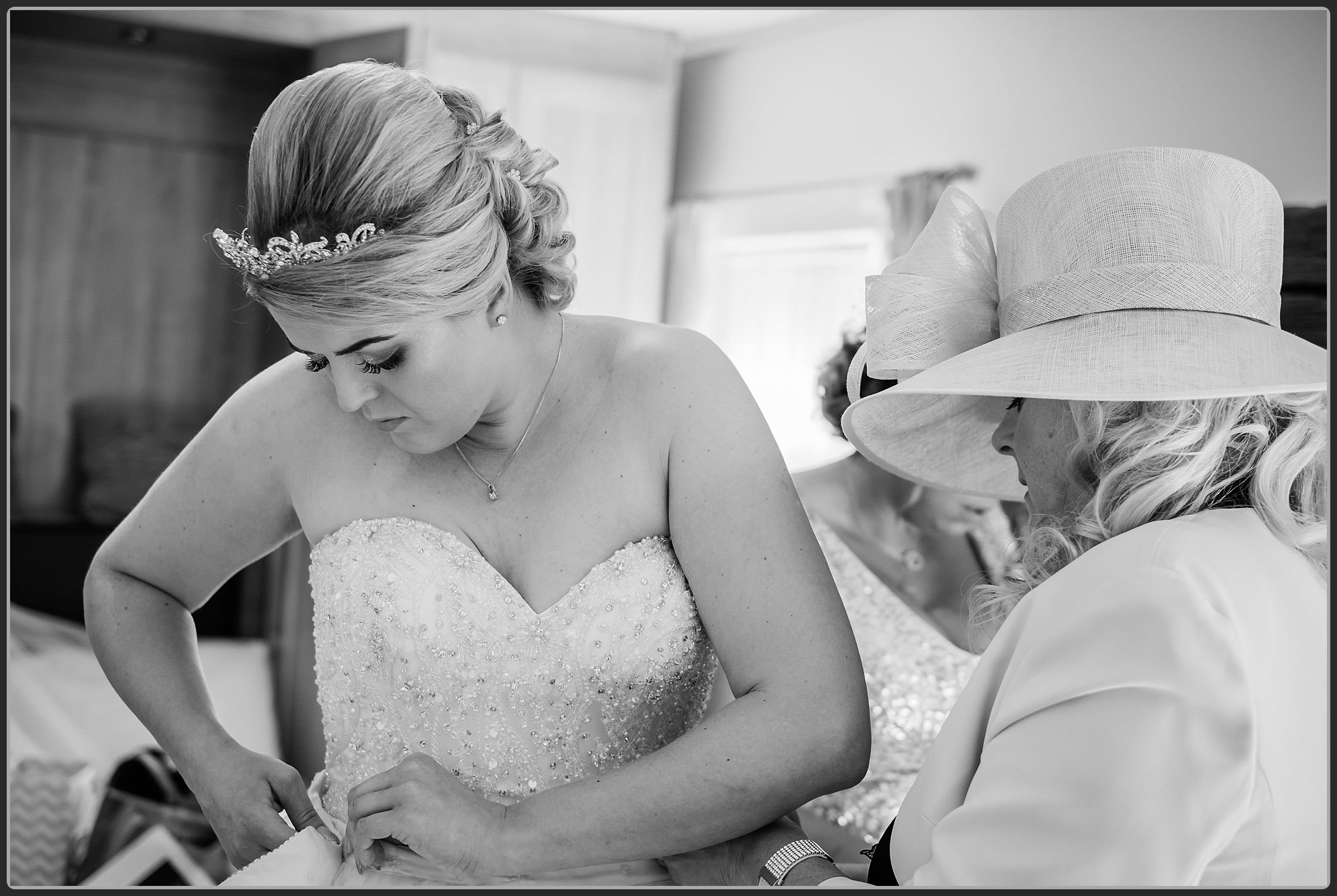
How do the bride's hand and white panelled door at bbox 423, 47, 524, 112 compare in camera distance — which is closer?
the bride's hand

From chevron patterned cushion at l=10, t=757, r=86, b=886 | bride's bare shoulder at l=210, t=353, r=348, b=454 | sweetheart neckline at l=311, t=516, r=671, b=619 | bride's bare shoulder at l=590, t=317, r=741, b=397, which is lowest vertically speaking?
chevron patterned cushion at l=10, t=757, r=86, b=886

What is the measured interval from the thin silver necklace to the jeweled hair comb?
364 millimetres

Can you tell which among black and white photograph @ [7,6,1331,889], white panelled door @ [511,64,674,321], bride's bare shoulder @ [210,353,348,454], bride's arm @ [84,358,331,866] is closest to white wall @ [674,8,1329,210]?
white panelled door @ [511,64,674,321]

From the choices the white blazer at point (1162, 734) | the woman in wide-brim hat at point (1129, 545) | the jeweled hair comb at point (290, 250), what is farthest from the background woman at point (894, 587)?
the white blazer at point (1162, 734)

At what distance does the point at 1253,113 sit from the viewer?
12.5 feet

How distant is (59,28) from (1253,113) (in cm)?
502

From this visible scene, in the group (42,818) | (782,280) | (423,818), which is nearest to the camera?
(423,818)

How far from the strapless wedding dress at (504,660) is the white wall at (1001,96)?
3.03m

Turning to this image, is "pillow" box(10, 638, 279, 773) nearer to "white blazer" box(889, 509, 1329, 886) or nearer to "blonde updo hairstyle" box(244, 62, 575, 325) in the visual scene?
"blonde updo hairstyle" box(244, 62, 575, 325)

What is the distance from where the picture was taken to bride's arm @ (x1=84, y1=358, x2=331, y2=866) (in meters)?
1.65

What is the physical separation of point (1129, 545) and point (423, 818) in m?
0.80

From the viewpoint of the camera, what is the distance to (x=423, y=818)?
1.31 meters

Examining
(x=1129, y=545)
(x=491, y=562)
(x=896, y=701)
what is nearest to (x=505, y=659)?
(x=491, y=562)

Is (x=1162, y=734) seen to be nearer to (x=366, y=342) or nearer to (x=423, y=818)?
(x=423, y=818)
